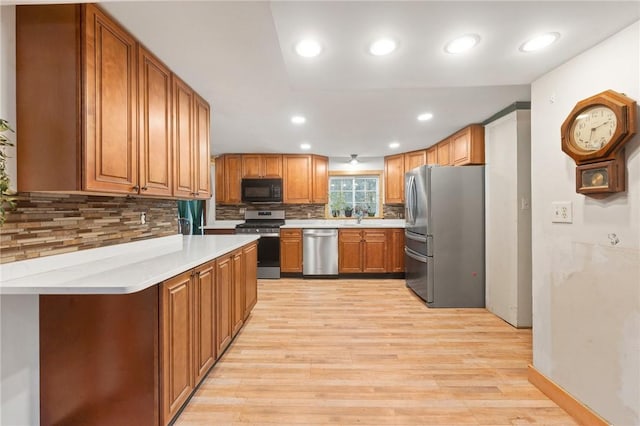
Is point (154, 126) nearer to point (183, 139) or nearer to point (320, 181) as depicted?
point (183, 139)

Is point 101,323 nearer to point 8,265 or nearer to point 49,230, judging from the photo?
point 8,265

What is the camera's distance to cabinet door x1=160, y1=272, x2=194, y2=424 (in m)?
Answer: 1.30

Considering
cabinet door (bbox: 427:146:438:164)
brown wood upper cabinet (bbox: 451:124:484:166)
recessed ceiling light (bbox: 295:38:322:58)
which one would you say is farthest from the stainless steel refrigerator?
recessed ceiling light (bbox: 295:38:322:58)

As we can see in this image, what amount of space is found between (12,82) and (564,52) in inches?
110

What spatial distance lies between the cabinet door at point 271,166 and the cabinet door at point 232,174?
1.45ft

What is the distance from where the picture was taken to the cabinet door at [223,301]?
6.35 feet

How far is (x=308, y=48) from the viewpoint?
58.1 inches

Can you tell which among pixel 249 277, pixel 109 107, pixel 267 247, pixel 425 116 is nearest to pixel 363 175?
pixel 267 247

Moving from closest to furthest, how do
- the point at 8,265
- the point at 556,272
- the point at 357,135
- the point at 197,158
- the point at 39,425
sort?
the point at 8,265
the point at 39,425
the point at 556,272
the point at 197,158
the point at 357,135

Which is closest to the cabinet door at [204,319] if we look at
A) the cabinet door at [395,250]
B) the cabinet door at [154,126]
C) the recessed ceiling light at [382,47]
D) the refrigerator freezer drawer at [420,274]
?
the cabinet door at [154,126]

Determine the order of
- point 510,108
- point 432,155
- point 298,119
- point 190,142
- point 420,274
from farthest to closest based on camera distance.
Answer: point 432,155 < point 420,274 < point 298,119 < point 510,108 < point 190,142

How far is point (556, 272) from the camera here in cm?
167

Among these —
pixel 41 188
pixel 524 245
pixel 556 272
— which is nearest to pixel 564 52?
pixel 556 272

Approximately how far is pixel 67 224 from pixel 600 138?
284 cm
